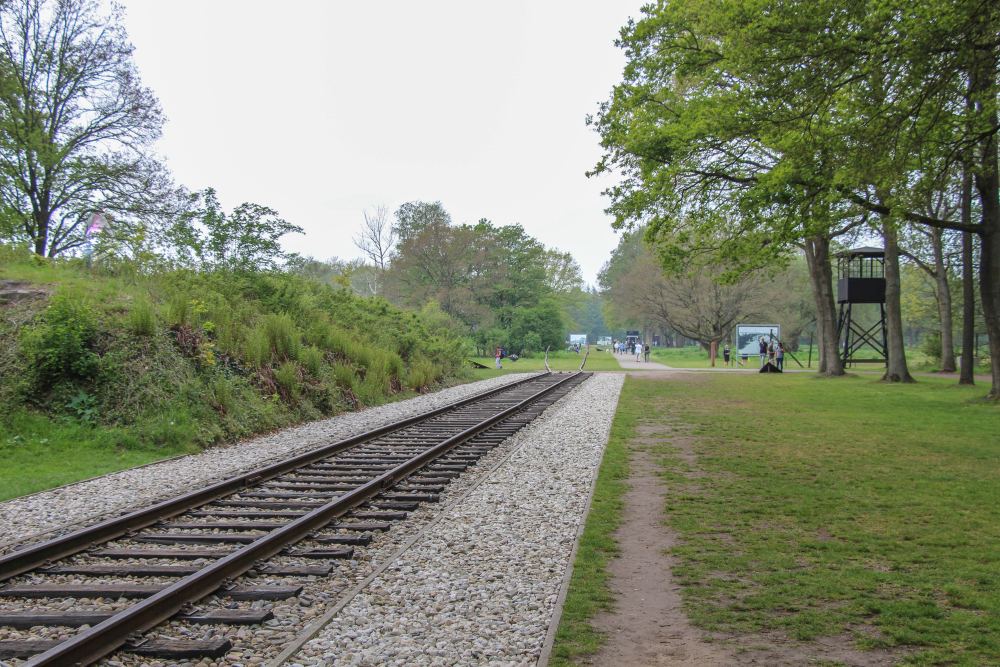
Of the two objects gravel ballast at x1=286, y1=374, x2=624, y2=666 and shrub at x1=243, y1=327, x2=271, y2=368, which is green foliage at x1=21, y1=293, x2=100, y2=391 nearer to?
shrub at x1=243, y1=327, x2=271, y2=368

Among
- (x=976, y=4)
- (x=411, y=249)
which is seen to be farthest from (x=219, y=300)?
(x=411, y=249)

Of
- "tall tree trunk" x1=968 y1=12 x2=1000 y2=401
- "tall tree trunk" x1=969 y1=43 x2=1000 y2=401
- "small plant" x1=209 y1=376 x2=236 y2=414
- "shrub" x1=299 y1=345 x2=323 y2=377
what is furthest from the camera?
"shrub" x1=299 y1=345 x2=323 y2=377

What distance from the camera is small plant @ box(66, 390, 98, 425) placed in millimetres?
11125

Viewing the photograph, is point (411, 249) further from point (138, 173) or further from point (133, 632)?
point (133, 632)

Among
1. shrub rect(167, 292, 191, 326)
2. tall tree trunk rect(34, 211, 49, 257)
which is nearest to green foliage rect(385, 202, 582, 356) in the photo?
tall tree trunk rect(34, 211, 49, 257)

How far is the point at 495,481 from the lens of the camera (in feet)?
28.7

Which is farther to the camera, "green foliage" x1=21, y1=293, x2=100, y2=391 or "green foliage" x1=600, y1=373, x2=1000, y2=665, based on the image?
"green foliage" x1=21, y1=293, x2=100, y2=391

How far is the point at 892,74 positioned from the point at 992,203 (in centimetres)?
823

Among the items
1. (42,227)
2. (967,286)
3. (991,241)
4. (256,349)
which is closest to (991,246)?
(991,241)

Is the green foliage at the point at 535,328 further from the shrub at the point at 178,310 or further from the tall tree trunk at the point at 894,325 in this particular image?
the shrub at the point at 178,310

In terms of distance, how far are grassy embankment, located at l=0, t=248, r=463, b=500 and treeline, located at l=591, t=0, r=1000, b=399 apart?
9.33m

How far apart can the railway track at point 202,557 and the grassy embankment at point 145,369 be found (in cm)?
266

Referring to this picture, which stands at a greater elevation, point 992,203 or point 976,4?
point 976,4

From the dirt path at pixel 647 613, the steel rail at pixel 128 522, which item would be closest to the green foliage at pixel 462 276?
the steel rail at pixel 128 522
